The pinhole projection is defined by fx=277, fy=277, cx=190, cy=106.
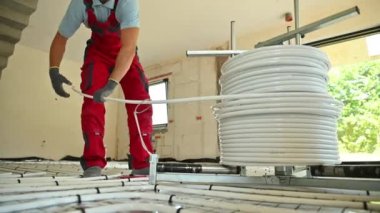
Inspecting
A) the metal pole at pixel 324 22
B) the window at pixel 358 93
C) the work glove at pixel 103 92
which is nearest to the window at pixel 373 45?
the window at pixel 358 93

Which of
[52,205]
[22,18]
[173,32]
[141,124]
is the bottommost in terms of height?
[52,205]

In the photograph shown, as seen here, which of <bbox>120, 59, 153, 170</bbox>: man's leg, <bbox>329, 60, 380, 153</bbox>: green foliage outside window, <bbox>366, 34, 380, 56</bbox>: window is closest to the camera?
<bbox>120, 59, 153, 170</bbox>: man's leg

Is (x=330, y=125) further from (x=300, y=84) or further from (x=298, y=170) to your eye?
(x=298, y=170)

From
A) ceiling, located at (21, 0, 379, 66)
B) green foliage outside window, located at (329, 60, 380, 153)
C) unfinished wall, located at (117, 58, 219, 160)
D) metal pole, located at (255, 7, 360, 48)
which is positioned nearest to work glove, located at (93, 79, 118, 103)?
metal pole, located at (255, 7, 360, 48)

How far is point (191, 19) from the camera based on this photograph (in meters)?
4.05

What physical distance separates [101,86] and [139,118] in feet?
0.83

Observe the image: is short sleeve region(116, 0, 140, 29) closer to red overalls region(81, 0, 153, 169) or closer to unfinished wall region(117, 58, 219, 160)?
red overalls region(81, 0, 153, 169)

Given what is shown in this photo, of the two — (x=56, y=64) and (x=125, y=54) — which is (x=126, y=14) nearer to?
(x=125, y=54)

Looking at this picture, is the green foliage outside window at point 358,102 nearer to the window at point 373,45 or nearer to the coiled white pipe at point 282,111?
the window at point 373,45

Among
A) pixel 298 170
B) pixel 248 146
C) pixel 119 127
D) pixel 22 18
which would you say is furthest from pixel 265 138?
pixel 119 127

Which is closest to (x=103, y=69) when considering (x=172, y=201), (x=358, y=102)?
A: (x=172, y=201)

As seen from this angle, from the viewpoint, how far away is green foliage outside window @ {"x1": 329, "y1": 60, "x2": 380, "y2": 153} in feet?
11.7

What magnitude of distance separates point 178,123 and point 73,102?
2.02 m

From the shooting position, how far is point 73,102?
518cm
